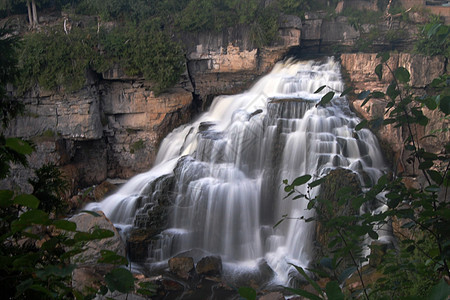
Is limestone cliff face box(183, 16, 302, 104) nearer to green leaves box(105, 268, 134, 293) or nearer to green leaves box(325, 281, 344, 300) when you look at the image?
green leaves box(105, 268, 134, 293)

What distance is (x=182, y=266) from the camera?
948 cm

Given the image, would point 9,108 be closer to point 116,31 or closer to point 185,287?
→ point 185,287

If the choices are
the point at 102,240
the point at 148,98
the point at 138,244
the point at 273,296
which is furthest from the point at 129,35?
the point at 273,296

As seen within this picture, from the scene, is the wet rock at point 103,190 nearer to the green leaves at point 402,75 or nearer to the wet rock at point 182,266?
the wet rock at point 182,266

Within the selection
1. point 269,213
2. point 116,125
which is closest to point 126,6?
point 116,125

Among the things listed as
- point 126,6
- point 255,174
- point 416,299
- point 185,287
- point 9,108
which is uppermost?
point 126,6

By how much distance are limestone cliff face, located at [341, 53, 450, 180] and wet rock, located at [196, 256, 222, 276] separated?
217 inches

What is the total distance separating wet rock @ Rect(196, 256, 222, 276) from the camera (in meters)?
9.36

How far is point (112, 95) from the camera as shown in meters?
14.8

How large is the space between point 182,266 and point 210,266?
2.21ft

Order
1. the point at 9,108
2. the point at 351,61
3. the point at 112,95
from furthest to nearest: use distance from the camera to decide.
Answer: the point at 112,95
the point at 351,61
the point at 9,108

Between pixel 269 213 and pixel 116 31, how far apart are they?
9089 millimetres

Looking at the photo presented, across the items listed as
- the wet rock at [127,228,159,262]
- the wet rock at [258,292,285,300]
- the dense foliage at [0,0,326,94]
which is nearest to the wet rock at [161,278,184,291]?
the wet rock at [127,228,159,262]

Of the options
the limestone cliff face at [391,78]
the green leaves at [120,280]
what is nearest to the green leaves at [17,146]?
the green leaves at [120,280]
